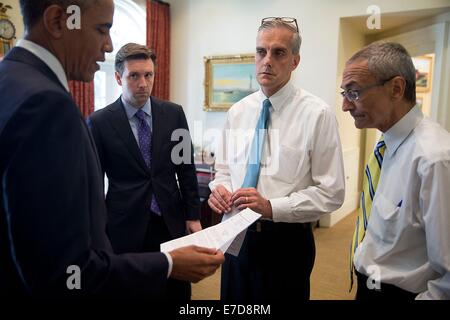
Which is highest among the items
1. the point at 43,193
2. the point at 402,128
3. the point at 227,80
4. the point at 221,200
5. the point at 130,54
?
the point at 227,80

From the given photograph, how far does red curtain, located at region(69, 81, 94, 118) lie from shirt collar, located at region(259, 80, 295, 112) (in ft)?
10.0

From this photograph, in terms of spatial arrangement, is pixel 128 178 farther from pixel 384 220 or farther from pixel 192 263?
pixel 384 220

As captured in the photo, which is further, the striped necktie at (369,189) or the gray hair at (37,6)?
the striped necktie at (369,189)

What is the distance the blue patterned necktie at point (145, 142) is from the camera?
6.04ft

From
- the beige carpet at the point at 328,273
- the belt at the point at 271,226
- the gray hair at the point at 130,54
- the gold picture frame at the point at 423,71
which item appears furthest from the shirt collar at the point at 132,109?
the gold picture frame at the point at 423,71

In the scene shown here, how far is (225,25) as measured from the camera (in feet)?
→ 16.6

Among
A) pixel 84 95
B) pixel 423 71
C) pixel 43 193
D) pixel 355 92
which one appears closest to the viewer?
pixel 43 193

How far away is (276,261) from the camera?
1562mm

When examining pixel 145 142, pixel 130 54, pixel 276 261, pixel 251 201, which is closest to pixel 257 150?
pixel 251 201

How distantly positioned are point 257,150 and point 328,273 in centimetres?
226

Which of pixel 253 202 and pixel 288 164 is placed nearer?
pixel 253 202

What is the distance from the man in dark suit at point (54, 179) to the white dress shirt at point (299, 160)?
808 mm

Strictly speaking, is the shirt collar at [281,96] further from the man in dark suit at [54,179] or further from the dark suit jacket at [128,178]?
the man in dark suit at [54,179]
